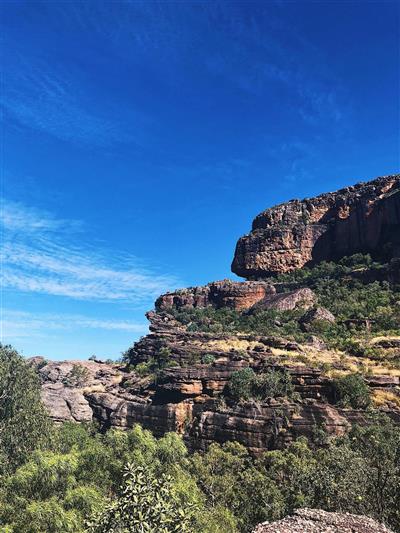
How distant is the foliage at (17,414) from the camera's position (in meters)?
34.2

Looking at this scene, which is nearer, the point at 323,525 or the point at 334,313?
the point at 323,525

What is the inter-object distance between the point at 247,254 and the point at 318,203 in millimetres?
27188

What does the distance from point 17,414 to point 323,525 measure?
3151 centimetres

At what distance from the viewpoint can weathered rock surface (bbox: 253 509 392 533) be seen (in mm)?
15070

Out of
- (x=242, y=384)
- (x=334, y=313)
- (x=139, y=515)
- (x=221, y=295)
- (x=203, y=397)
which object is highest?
(x=221, y=295)

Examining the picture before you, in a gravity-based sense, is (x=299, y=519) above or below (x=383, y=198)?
below

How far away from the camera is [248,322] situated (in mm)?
87062

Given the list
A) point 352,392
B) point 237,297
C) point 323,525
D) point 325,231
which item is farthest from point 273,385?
point 325,231

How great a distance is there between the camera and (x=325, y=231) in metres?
116

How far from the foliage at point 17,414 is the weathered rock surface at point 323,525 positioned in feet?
74.1

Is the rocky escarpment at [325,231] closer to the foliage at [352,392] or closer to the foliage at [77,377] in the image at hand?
the foliage at [77,377]

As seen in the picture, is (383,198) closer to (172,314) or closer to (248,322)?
(248,322)

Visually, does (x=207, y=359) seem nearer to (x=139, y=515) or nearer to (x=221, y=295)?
(x=221, y=295)

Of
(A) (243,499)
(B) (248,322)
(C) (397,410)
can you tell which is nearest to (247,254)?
(B) (248,322)
